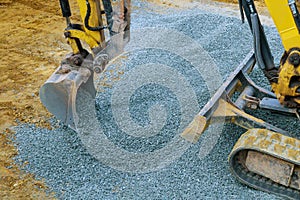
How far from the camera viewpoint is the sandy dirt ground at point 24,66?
12.5 ft

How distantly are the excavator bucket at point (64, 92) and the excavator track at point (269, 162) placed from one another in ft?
4.79

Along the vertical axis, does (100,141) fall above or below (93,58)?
below

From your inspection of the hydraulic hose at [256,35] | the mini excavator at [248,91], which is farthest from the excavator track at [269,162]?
the hydraulic hose at [256,35]

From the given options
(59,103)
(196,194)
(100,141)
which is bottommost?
(196,194)

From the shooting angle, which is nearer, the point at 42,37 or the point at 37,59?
the point at 37,59

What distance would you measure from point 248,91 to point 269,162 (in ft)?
3.41

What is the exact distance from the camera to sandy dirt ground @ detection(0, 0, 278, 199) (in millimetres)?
3816

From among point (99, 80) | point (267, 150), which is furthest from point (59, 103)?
point (267, 150)

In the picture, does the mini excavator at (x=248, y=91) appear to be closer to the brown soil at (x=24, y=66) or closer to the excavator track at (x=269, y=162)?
the excavator track at (x=269, y=162)

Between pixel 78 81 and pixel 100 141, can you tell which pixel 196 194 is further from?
pixel 78 81

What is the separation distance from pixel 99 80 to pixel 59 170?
1428 millimetres

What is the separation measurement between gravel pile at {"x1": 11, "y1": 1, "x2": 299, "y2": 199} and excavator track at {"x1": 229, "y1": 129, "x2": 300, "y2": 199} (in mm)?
85

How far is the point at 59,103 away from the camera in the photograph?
4.11 metres

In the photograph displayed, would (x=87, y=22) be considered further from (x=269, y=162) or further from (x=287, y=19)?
(x=269, y=162)
